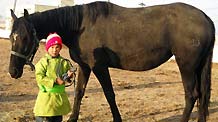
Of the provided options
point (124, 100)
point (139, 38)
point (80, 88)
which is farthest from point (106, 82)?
point (124, 100)

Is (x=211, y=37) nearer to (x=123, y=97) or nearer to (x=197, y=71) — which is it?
(x=197, y=71)

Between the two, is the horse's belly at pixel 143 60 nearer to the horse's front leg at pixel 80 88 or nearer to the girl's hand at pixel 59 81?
the horse's front leg at pixel 80 88

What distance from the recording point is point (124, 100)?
7094 millimetres

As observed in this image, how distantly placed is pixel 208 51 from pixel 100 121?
199cm

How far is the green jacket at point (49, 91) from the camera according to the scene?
382 cm

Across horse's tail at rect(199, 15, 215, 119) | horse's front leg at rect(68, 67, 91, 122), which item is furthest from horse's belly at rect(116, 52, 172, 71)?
horse's front leg at rect(68, 67, 91, 122)

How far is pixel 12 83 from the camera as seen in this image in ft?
27.5

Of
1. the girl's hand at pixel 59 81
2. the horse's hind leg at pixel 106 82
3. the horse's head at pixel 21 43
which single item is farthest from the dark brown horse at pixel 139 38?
the girl's hand at pixel 59 81

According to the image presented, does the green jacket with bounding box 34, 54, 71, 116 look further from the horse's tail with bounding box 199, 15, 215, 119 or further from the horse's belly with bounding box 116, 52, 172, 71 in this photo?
the horse's tail with bounding box 199, 15, 215, 119

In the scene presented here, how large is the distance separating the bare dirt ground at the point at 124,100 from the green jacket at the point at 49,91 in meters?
1.67

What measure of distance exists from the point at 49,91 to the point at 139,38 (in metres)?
1.88

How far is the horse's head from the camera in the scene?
15.0ft

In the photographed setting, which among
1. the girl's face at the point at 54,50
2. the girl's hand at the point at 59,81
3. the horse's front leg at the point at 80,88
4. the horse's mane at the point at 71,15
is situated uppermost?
the horse's mane at the point at 71,15

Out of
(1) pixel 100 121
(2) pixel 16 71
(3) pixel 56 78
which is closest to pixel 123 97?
(1) pixel 100 121
